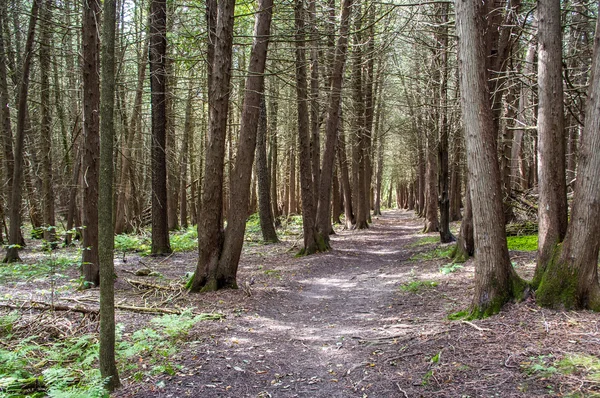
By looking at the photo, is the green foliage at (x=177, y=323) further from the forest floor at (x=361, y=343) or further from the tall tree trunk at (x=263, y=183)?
the tall tree trunk at (x=263, y=183)

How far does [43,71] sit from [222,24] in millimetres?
9355

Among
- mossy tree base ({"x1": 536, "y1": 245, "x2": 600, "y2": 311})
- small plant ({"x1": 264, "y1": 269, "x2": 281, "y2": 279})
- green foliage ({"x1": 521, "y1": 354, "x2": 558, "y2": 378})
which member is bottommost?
small plant ({"x1": 264, "y1": 269, "x2": 281, "y2": 279})

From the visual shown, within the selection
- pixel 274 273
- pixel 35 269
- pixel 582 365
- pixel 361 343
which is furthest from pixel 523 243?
pixel 35 269

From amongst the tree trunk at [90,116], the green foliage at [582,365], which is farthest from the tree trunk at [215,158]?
the green foliage at [582,365]

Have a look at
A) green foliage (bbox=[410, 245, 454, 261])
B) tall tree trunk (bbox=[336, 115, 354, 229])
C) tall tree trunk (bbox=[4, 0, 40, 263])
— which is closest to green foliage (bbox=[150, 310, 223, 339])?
green foliage (bbox=[410, 245, 454, 261])

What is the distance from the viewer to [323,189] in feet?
44.9

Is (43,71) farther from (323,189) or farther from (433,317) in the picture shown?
(433,317)

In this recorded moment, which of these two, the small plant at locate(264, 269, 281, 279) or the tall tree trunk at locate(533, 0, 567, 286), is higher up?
the tall tree trunk at locate(533, 0, 567, 286)

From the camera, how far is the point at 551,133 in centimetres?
527

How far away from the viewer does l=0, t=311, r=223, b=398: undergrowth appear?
12.4ft

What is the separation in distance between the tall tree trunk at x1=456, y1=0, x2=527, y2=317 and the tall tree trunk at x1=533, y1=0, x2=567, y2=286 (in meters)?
0.61

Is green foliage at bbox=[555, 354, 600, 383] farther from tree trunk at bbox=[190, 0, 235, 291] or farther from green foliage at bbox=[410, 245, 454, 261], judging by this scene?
green foliage at bbox=[410, 245, 454, 261]

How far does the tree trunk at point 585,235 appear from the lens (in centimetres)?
453

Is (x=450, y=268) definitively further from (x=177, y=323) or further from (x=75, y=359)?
(x=75, y=359)
